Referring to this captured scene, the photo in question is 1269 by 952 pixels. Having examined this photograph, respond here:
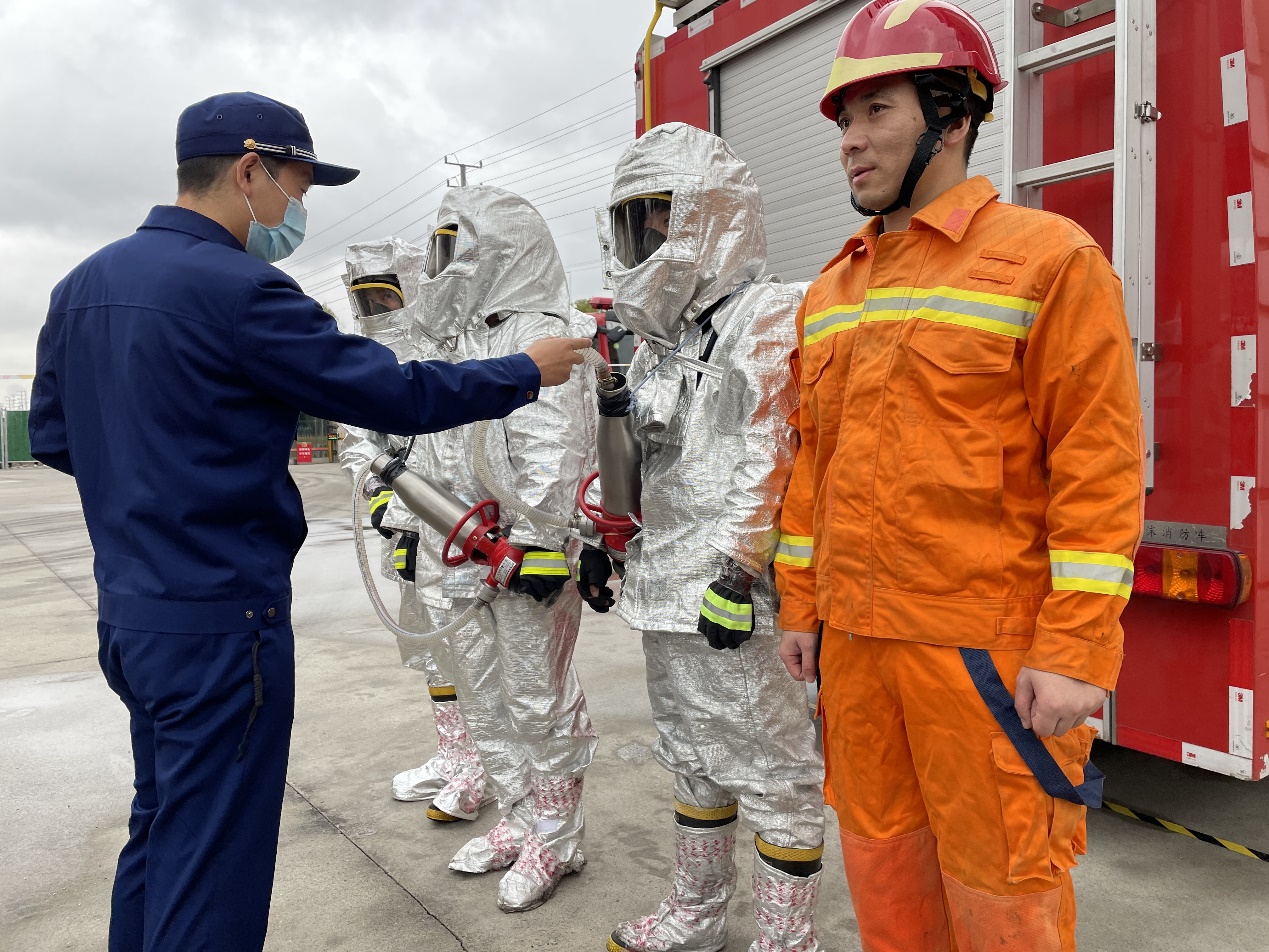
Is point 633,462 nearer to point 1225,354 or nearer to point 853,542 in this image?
point 853,542

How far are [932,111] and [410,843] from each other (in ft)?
9.68

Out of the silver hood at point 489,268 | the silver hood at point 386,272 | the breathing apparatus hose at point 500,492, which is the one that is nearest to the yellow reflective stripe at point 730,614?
the breathing apparatus hose at point 500,492

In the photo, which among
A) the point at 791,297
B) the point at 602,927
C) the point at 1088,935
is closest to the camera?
the point at 791,297

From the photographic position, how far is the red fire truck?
2.39 metres

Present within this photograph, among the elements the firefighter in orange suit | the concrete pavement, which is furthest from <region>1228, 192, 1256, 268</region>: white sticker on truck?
the concrete pavement

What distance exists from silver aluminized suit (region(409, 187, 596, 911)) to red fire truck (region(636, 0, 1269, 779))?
60.6 inches

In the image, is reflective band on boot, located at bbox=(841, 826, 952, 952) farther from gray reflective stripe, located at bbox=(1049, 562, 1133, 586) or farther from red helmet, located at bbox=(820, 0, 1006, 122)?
red helmet, located at bbox=(820, 0, 1006, 122)

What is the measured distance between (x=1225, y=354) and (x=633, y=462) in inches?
61.4

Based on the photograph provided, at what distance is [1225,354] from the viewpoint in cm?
243

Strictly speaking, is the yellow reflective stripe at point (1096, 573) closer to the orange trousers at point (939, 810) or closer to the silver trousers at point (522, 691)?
the orange trousers at point (939, 810)

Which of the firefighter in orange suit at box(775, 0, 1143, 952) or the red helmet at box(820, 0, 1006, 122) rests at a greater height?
the red helmet at box(820, 0, 1006, 122)

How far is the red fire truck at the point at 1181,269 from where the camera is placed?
94.0 inches

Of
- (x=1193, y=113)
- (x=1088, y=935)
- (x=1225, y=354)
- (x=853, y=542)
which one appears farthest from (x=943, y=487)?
(x=1088, y=935)

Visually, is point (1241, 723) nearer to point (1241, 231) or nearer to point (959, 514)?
point (1241, 231)
